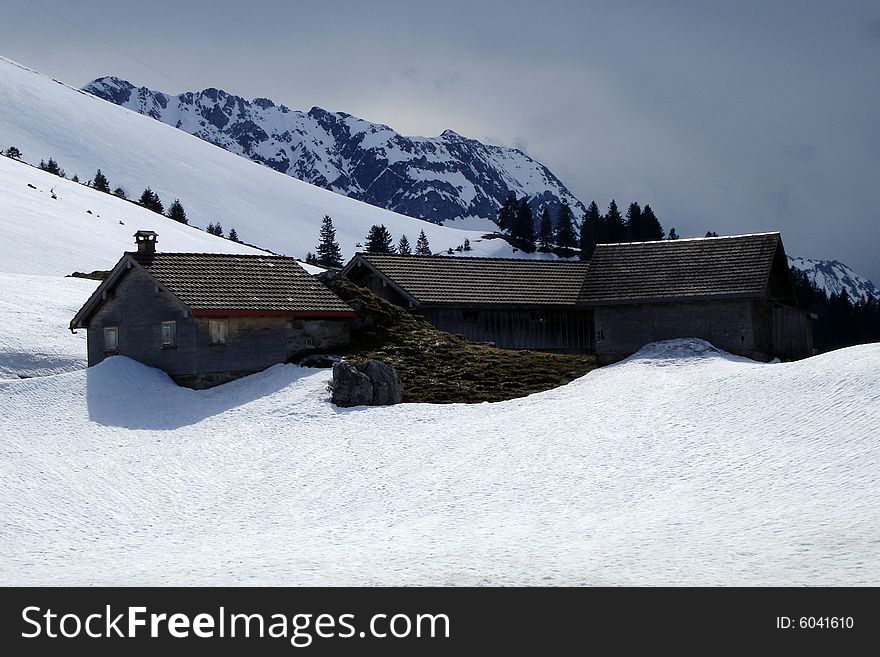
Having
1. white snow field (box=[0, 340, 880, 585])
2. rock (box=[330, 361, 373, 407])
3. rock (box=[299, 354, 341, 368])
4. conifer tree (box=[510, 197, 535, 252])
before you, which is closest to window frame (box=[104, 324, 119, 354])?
white snow field (box=[0, 340, 880, 585])

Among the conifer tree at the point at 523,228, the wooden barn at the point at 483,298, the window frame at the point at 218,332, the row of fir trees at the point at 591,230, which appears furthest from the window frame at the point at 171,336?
the conifer tree at the point at 523,228

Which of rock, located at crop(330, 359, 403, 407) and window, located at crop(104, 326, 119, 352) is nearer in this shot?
rock, located at crop(330, 359, 403, 407)

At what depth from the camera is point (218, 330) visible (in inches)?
1644

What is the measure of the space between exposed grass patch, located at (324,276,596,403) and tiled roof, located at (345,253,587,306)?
4195 millimetres

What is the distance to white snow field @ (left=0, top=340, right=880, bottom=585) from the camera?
65.6 ft

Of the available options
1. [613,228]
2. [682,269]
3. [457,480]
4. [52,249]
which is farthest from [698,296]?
[613,228]

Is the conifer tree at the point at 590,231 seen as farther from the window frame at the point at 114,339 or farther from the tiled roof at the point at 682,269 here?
the window frame at the point at 114,339

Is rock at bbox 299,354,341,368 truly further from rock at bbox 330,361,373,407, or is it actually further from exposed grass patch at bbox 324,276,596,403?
rock at bbox 330,361,373,407

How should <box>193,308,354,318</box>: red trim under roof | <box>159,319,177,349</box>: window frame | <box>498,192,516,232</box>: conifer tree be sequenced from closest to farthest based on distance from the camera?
<box>193,308,354,318</box>: red trim under roof < <box>159,319,177,349</box>: window frame < <box>498,192,516,232</box>: conifer tree

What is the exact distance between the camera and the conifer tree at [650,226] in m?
132

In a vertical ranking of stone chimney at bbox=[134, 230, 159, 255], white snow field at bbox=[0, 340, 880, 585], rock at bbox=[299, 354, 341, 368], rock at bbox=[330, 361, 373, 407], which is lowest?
white snow field at bbox=[0, 340, 880, 585]

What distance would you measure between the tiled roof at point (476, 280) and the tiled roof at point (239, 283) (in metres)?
7.18

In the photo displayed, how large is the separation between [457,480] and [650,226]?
107792 millimetres

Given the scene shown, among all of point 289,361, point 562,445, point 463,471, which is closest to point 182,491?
point 463,471
